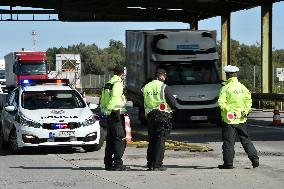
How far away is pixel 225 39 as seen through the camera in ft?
131

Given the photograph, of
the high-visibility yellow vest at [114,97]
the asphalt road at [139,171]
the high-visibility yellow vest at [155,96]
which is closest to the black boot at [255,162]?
the asphalt road at [139,171]

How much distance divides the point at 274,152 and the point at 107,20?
29343mm

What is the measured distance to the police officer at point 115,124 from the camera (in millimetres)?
12836

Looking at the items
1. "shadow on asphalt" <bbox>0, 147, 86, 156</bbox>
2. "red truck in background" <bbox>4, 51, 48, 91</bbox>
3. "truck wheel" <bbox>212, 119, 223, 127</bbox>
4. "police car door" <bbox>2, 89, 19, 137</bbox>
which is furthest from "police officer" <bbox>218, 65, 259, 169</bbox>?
"red truck in background" <bbox>4, 51, 48, 91</bbox>

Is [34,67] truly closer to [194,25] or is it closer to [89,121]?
[194,25]

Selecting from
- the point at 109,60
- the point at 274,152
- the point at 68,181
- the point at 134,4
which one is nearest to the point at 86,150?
the point at 274,152

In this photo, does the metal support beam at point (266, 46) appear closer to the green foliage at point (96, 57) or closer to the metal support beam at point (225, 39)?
the metal support beam at point (225, 39)

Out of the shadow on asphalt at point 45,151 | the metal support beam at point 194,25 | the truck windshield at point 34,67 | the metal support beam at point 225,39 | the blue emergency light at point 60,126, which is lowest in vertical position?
the shadow on asphalt at point 45,151

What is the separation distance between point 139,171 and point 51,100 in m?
4.74

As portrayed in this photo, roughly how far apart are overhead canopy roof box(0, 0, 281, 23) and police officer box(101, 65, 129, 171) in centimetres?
2205

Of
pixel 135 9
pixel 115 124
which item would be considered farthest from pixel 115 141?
pixel 135 9

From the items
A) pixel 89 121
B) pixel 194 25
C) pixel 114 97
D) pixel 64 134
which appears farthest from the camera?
pixel 194 25

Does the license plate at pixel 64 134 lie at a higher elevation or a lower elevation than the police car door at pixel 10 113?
lower

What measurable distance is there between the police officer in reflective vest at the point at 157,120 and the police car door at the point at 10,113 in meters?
4.35
